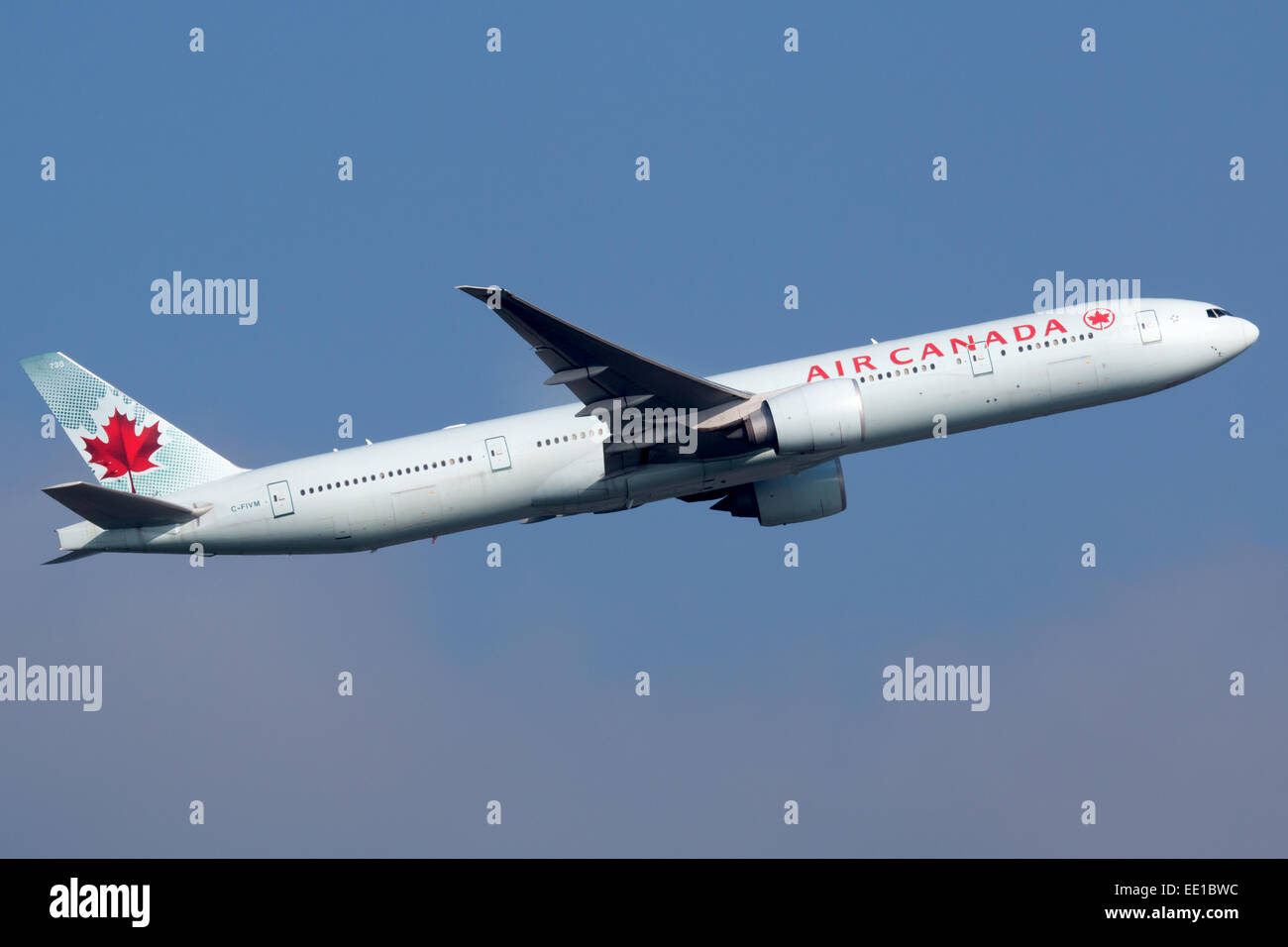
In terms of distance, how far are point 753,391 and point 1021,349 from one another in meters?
8.21

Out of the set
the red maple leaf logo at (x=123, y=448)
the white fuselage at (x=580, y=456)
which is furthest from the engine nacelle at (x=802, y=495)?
the red maple leaf logo at (x=123, y=448)

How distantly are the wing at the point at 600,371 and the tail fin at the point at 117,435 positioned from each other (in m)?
11.6

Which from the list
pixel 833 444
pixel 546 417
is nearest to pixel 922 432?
pixel 833 444

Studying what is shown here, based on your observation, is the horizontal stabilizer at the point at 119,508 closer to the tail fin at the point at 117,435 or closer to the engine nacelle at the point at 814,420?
the tail fin at the point at 117,435

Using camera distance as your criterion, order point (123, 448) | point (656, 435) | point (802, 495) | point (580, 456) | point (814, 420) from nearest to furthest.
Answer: point (814, 420)
point (656, 435)
point (580, 456)
point (123, 448)
point (802, 495)

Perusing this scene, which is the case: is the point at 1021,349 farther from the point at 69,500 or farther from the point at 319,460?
the point at 69,500

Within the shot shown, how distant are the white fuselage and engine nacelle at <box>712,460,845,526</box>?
313cm

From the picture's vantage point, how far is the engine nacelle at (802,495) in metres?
48.2

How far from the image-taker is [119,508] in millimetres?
43219

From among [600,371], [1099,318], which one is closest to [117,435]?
[600,371]

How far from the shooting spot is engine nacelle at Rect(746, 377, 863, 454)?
42438mm

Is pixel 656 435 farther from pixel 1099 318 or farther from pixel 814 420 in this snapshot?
pixel 1099 318

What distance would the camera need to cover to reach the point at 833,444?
4269 cm

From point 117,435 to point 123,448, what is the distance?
Answer: 51 centimetres
